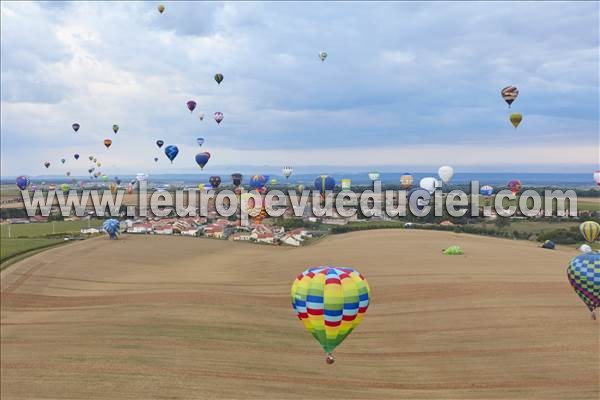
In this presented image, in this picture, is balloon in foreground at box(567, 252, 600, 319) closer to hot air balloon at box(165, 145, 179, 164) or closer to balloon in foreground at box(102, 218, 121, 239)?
hot air balloon at box(165, 145, 179, 164)

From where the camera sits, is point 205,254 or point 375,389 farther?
point 205,254

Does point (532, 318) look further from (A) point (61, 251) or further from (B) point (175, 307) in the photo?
(A) point (61, 251)

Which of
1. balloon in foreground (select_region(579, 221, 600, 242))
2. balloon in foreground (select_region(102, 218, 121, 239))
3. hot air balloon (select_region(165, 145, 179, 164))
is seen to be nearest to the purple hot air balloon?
hot air balloon (select_region(165, 145, 179, 164))

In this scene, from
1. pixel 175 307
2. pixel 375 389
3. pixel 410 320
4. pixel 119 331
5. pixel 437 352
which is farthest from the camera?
pixel 175 307

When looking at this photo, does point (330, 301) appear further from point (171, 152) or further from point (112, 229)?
point (112, 229)

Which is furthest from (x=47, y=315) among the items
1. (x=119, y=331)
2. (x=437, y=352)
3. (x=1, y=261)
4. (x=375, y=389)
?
(x=437, y=352)
